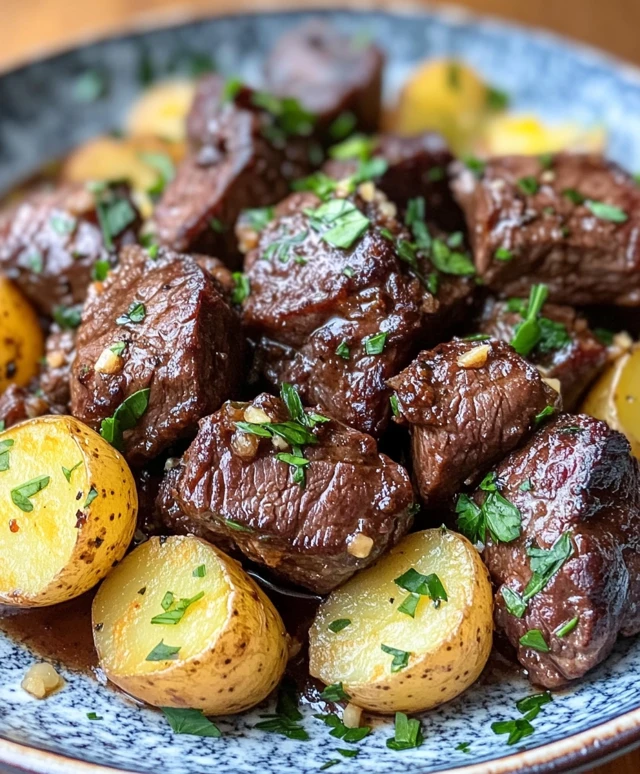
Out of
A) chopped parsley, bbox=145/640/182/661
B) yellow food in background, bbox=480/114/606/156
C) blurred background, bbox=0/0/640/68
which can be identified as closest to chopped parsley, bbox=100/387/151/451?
chopped parsley, bbox=145/640/182/661

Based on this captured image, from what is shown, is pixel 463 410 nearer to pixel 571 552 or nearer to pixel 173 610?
pixel 571 552

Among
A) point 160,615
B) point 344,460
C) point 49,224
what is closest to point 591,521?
point 344,460

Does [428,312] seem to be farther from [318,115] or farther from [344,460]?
[318,115]

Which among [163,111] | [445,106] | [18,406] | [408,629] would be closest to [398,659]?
[408,629]

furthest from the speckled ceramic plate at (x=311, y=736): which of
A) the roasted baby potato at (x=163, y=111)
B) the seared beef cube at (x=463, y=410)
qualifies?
the roasted baby potato at (x=163, y=111)

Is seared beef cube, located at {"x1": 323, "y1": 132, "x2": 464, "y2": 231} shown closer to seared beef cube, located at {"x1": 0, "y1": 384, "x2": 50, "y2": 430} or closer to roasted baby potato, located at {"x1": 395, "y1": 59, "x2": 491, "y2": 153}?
roasted baby potato, located at {"x1": 395, "y1": 59, "x2": 491, "y2": 153}

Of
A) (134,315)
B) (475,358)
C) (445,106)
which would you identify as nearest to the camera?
(475,358)
